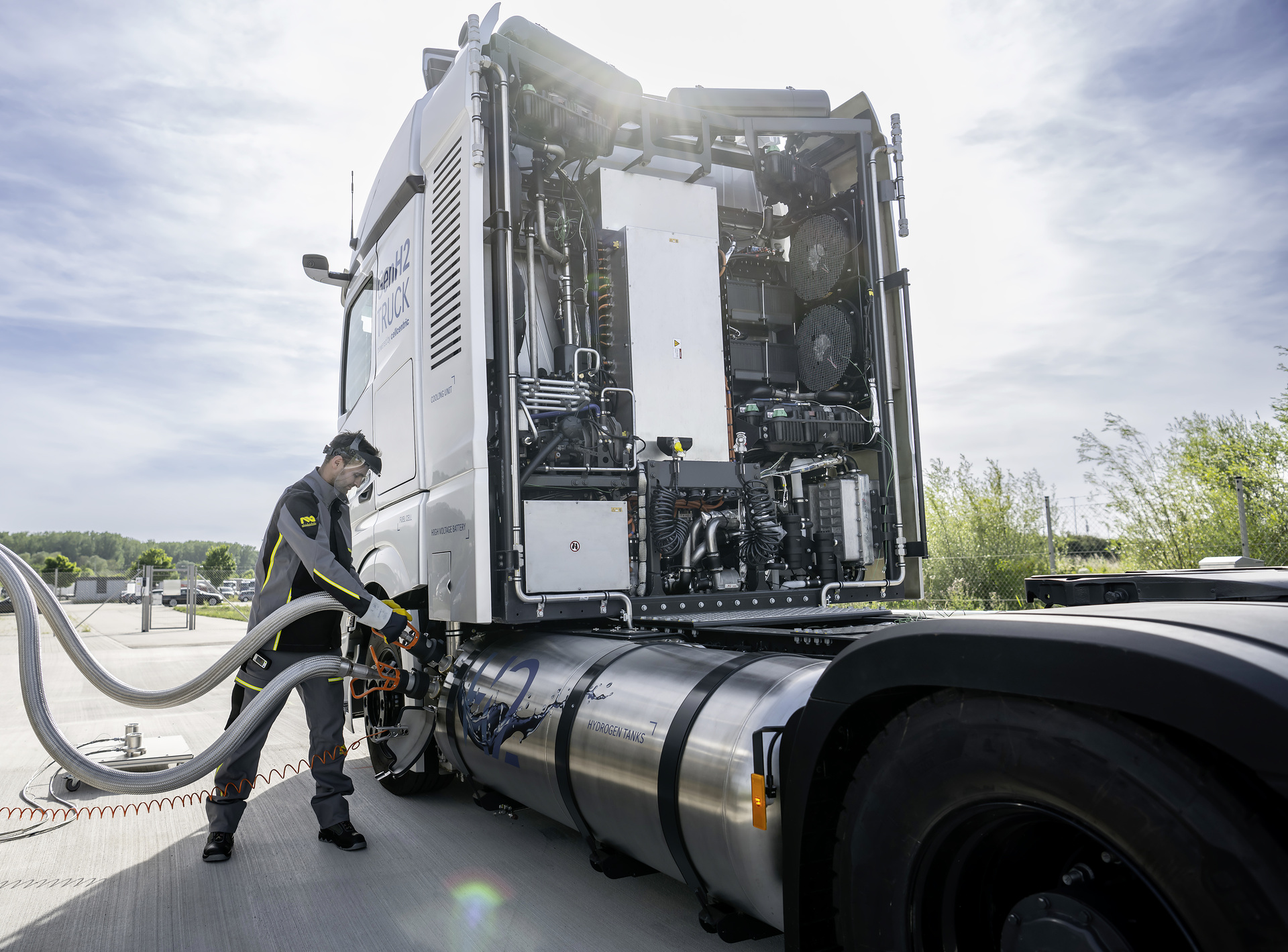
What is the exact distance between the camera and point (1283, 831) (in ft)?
4.02

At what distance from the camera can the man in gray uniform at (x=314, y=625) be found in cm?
402

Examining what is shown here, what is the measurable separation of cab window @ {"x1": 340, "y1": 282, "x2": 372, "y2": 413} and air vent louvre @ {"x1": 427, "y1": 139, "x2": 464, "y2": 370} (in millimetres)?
1515

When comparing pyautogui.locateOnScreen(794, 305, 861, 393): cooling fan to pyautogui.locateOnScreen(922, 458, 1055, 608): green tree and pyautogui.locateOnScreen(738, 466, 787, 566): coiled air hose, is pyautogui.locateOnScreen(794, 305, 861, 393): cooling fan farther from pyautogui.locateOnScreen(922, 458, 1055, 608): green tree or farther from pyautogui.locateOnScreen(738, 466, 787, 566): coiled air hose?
pyautogui.locateOnScreen(922, 458, 1055, 608): green tree

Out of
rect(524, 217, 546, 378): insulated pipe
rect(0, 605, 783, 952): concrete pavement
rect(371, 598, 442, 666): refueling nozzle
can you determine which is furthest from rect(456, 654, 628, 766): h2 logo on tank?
rect(524, 217, 546, 378): insulated pipe

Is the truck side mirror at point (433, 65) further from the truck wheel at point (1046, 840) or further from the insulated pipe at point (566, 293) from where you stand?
the truck wheel at point (1046, 840)

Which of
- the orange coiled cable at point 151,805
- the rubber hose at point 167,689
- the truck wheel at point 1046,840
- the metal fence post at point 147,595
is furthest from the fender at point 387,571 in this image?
the metal fence post at point 147,595

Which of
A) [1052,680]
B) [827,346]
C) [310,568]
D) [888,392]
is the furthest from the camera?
[827,346]

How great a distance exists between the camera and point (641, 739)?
110 inches

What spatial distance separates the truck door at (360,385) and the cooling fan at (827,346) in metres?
2.85

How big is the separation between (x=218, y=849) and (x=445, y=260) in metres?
3.03

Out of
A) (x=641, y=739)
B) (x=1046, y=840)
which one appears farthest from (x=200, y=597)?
(x=1046, y=840)

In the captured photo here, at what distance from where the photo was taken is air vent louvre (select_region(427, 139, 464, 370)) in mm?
4375

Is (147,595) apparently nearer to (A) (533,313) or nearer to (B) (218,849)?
(B) (218,849)

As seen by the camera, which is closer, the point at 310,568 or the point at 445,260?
the point at 310,568
